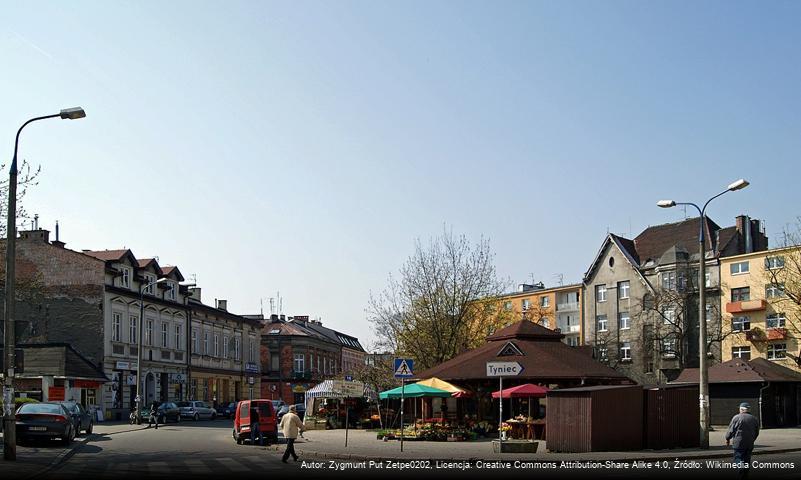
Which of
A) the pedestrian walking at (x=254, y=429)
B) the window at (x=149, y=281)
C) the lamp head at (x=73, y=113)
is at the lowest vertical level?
the pedestrian walking at (x=254, y=429)

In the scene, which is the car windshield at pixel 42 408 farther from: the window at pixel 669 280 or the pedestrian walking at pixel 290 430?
the window at pixel 669 280

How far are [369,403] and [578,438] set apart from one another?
25.2 meters

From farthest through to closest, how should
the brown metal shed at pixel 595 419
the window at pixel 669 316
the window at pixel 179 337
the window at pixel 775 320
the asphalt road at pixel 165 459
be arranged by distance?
the window at pixel 669 316, the window at pixel 179 337, the window at pixel 775 320, the brown metal shed at pixel 595 419, the asphalt road at pixel 165 459

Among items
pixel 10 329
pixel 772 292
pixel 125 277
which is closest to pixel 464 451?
pixel 10 329

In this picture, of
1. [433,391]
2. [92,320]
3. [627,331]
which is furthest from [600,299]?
[433,391]

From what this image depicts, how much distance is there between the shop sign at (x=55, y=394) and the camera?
51.5 m

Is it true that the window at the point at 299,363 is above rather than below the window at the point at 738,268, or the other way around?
below

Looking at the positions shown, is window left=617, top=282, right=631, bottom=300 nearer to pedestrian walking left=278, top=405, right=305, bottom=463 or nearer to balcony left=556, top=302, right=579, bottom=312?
balcony left=556, top=302, right=579, bottom=312

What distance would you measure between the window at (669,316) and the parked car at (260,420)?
4577cm

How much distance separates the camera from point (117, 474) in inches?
811

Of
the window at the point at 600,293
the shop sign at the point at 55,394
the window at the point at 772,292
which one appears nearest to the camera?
the shop sign at the point at 55,394

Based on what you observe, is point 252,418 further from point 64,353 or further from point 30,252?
point 30,252

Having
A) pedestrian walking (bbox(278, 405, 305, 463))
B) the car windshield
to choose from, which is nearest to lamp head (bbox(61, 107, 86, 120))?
pedestrian walking (bbox(278, 405, 305, 463))

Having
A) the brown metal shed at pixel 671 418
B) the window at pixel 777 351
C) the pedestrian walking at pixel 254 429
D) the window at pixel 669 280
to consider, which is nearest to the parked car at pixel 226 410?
the window at pixel 669 280
